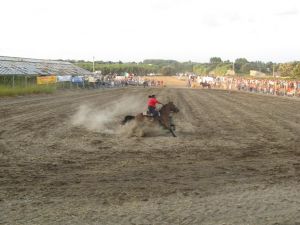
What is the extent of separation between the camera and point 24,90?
4634 cm

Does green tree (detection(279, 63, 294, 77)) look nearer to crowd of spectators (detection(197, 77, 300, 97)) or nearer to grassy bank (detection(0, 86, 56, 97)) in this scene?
crowd of spectators (detection(197, 77, 300, 97))

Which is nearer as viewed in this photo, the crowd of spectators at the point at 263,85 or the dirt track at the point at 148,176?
the dirt track at the point at 148,176

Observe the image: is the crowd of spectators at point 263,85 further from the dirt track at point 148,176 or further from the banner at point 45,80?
the dirt track at point 148,176

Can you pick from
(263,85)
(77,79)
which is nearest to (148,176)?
(263,85)

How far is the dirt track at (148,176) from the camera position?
8.13m

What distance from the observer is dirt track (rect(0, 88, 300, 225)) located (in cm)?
813

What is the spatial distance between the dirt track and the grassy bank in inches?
927

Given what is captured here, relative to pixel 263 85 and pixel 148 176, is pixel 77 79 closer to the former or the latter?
pixel 263 85

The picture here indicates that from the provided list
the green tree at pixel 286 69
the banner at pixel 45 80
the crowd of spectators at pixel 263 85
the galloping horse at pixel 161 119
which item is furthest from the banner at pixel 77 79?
the green tree at pixel 286 69

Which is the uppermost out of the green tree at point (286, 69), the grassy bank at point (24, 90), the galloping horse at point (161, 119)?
the green tree at point (286, 69)

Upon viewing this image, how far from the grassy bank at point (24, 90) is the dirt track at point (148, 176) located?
23.5 m

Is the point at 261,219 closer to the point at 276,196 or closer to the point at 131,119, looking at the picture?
the point at 276,196

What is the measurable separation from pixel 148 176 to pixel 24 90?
37.3 metres

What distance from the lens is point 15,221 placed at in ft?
25.4
